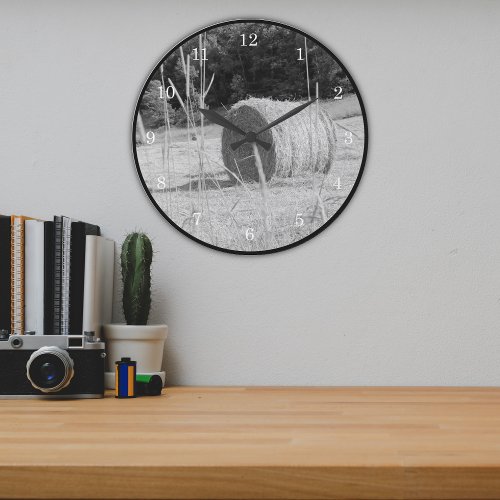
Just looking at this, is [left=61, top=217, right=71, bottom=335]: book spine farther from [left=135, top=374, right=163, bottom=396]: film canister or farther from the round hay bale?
the round hay bale

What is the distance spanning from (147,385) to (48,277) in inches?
15.4

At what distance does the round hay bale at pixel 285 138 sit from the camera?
2.18 meters

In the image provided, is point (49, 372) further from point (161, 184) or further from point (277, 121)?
point (277, 121)

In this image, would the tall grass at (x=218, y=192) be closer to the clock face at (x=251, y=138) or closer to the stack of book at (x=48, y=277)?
the clock face at (x=251, y=138)

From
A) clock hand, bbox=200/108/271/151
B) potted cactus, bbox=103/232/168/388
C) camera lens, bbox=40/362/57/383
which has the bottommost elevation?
camera lens, bbox=40/362/57/383

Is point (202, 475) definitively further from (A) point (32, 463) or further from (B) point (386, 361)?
(B) point (386, 361)

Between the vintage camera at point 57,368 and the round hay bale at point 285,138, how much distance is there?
73 centimetres

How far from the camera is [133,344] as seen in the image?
6.47 ft

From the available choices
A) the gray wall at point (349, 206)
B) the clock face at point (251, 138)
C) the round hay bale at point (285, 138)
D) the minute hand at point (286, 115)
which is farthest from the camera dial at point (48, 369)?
the minute hand at point (286, 115)

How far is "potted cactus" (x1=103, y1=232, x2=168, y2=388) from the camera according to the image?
1.97 meters

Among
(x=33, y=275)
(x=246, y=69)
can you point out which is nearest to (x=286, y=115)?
(x=246, y=69)

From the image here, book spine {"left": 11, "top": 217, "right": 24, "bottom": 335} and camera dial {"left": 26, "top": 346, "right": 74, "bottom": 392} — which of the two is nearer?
camera dial {"left": 26, "top": 346, "right": 74, "bottom": 392}

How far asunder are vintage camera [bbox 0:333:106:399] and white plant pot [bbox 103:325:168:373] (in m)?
0.14

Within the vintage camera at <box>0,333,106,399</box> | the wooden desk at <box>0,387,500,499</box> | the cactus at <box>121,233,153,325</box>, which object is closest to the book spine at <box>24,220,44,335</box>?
the vintage camera at <box>0,333,106,399</box>
